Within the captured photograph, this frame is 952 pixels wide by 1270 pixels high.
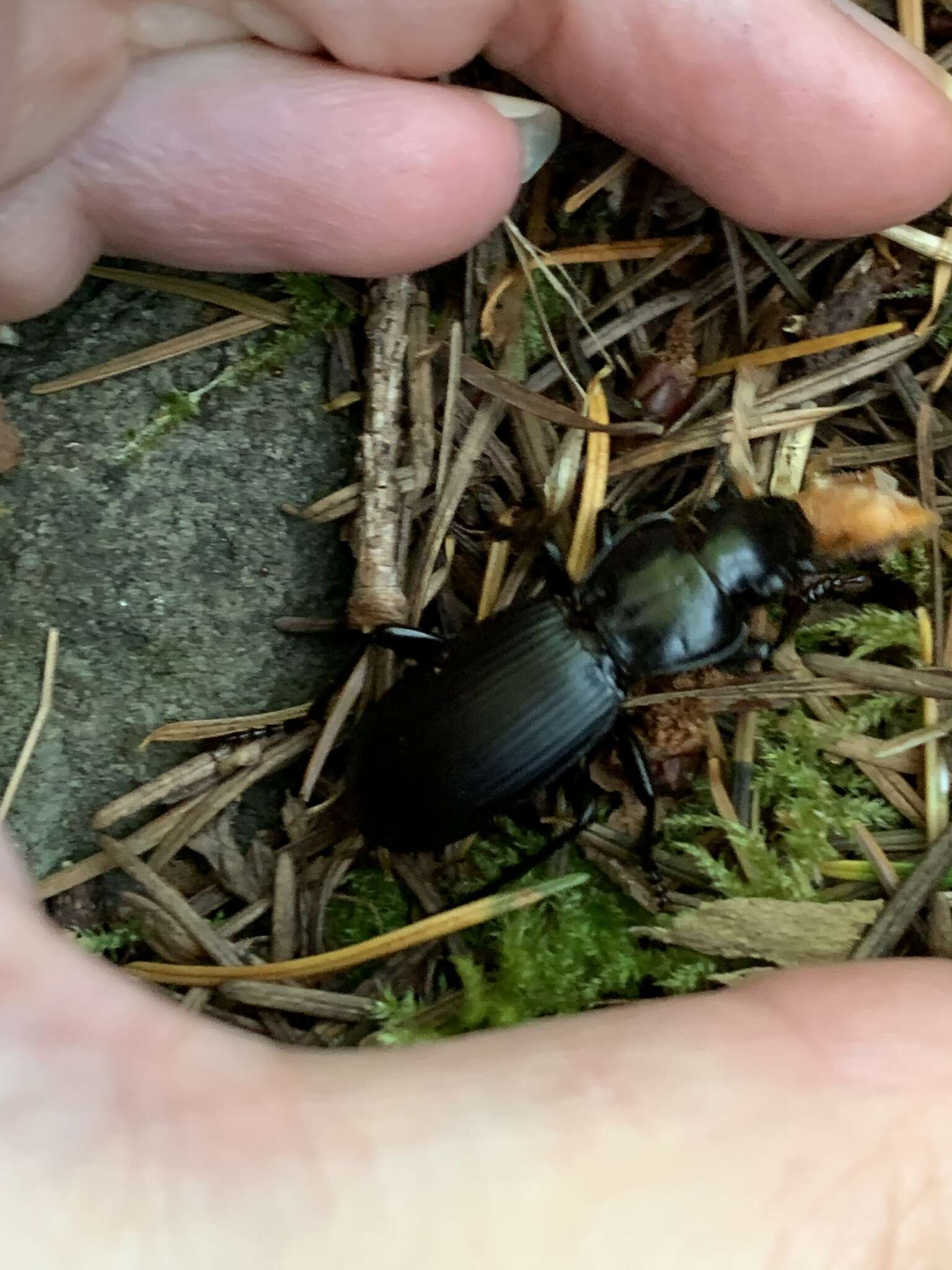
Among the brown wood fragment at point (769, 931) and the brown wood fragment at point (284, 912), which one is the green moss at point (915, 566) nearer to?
the brown wood fragment at point (769, 931)

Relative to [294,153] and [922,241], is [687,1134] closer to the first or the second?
[294,153]

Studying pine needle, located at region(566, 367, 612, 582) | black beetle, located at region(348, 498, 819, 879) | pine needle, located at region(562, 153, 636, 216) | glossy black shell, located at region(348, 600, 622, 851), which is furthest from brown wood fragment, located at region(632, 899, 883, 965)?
pine needle, located at region(562, 153, 636, 216)

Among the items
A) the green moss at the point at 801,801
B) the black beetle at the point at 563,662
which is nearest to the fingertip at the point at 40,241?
the black beetle at the point at 563,662

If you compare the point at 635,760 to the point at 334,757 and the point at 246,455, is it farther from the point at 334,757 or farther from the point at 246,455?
the point at 246,455

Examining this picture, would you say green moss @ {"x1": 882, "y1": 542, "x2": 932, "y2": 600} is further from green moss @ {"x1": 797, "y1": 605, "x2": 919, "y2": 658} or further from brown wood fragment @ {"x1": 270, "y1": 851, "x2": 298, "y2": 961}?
brown wood fragment @ {"x1": 270, "y1": 851, "x2": 298, "y2": 961}

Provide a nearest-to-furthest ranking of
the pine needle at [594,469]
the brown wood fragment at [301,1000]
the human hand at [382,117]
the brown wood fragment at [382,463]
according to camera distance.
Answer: the human hand at [382,117] < the brown wood fragment at [301,1000] < the brown wood fragment at [382,463] < the pine needle at [594,469]
